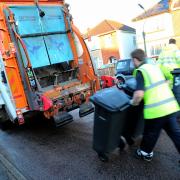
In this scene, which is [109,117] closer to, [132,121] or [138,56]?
[132,121]

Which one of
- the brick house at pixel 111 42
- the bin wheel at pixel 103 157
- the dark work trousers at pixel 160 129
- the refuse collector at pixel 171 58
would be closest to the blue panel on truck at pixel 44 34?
the refuse collector at pixel 171 58

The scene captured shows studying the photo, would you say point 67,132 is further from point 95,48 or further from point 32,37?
point 95,48

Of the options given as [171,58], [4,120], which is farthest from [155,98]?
[4,120]

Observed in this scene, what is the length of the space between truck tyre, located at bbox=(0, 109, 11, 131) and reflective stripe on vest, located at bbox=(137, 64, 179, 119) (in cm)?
349

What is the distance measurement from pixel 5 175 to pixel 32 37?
2588mm

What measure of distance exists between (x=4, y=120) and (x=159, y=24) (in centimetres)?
2405

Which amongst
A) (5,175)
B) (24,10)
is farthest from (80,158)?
(24,10)

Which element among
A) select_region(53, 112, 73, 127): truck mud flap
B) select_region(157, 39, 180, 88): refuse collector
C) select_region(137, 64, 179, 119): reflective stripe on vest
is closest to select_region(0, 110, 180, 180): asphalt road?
select_region(53, 112, 73, 127): truck mud flap

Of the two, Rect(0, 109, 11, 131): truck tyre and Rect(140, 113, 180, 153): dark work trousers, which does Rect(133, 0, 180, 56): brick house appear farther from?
Rect(140, 113, 180, 153): dark work trousers

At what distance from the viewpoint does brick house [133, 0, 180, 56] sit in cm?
2614

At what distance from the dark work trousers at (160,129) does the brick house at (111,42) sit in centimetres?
3168

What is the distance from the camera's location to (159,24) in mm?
27766

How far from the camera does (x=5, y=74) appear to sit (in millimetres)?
5152

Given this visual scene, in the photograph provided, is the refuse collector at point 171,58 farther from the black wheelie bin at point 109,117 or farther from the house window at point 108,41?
the house window at point 108,41
